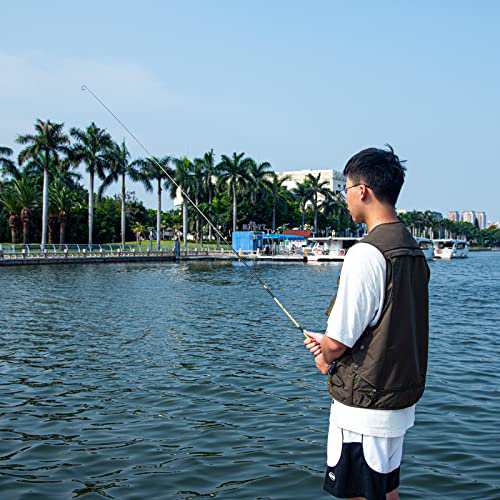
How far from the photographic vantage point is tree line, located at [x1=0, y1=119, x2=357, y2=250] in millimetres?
66750

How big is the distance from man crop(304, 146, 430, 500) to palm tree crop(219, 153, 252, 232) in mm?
91414

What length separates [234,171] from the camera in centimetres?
9525

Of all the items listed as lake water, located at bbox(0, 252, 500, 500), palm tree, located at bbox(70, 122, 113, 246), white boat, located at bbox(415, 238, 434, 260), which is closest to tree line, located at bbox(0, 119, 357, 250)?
palm tree, located at bbox(70, 122, 113, 246)

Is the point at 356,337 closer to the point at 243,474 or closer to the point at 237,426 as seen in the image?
the point at 243,474

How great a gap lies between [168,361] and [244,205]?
10043cm

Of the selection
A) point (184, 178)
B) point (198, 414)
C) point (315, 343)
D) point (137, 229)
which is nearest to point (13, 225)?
point (184, 178)

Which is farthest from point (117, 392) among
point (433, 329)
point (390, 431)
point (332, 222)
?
point (332, 222)

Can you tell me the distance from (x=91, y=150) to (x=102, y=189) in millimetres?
5980

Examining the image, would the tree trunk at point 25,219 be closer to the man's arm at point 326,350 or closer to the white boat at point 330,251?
the white boat at point 330,251

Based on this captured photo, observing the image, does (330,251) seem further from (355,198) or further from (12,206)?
(355,198)

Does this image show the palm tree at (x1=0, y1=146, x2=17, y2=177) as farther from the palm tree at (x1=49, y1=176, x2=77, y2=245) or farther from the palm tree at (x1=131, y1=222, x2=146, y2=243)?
the palm tree at (x1=131, y1=222, x2=146, y2=243)

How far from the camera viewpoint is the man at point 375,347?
3.07m

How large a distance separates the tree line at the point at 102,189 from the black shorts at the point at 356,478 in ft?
167

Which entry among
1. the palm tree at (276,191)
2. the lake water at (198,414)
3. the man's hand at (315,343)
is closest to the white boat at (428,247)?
the palm tree at (276,191)
